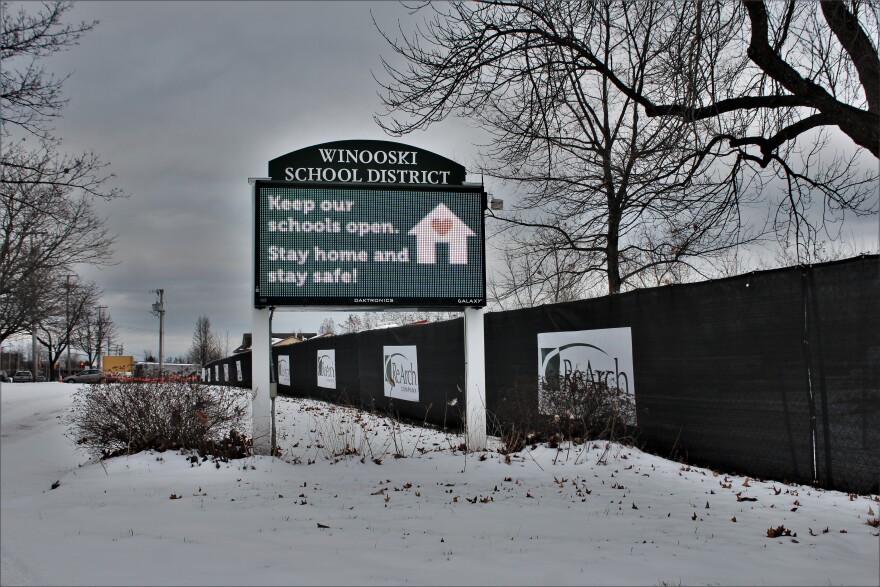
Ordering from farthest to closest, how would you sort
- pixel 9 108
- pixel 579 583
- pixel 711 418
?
1. pixel 9 108
2. pixel 711 418
3. pixel 579 583

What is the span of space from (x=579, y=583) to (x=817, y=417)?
3.89 metres

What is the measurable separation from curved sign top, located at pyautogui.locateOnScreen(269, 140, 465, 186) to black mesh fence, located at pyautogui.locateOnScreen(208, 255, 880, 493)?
2785 mm

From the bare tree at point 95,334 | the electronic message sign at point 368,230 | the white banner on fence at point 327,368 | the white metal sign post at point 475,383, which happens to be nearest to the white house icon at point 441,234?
the electronic message sign at point 368,230

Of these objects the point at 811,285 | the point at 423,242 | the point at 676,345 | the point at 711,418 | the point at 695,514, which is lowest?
the point at 695,514

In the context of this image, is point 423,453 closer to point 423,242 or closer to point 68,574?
point 423,242

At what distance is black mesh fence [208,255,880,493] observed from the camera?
5.99m

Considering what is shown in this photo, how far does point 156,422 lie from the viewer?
8273 millimetres

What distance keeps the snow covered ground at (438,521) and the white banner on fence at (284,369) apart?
17.4 meters

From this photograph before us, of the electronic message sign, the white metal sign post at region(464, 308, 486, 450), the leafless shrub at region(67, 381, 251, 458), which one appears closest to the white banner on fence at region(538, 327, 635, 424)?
the white metal sign post at region(464, 308, 486, 450)

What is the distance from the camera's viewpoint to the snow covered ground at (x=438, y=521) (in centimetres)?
388

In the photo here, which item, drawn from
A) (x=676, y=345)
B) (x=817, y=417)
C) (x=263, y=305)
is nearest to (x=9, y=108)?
(x=263, y=305)

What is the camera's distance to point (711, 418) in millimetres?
7520

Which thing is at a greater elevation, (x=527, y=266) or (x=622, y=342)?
(x=527, y=266)

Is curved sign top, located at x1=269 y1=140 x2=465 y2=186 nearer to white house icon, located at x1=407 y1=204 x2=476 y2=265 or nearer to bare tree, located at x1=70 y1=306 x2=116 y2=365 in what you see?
white house icon, located at x1=407 y1=204 x2=476 y2=265
